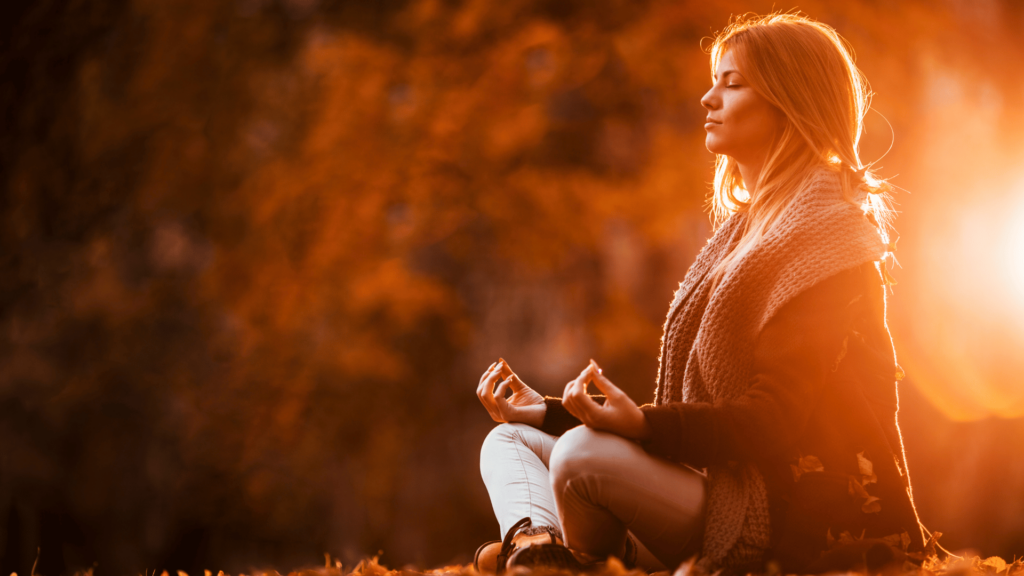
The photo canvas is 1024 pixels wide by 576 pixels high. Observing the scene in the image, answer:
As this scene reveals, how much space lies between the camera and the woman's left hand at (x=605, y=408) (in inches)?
45.1

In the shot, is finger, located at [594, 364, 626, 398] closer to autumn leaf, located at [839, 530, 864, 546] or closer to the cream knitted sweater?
the cream knitted sweater

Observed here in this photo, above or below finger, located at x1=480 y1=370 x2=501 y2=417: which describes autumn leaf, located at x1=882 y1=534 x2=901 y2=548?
below

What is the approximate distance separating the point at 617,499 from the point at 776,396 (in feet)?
0.99

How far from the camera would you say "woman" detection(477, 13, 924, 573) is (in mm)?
1195

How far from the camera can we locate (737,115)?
1.48m

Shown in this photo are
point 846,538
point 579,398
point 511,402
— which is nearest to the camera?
point 579,398

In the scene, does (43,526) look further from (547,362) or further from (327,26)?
(327,26)

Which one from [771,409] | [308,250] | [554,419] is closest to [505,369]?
[554,419]

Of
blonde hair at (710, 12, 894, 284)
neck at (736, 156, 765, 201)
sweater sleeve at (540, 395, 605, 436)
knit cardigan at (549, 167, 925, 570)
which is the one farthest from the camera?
sweater sleeve at (540, 395, 605, 436)

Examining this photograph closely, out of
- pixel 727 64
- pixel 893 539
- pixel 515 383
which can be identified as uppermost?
pixel 727 64

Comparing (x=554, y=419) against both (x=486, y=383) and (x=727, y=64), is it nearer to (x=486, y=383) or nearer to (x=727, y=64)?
(x=486, y=383)

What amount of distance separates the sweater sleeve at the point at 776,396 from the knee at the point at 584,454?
7cm

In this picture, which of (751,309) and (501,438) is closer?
(751,309)

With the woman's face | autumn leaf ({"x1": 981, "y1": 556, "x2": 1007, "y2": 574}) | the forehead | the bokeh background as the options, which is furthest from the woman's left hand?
the bokeh background
